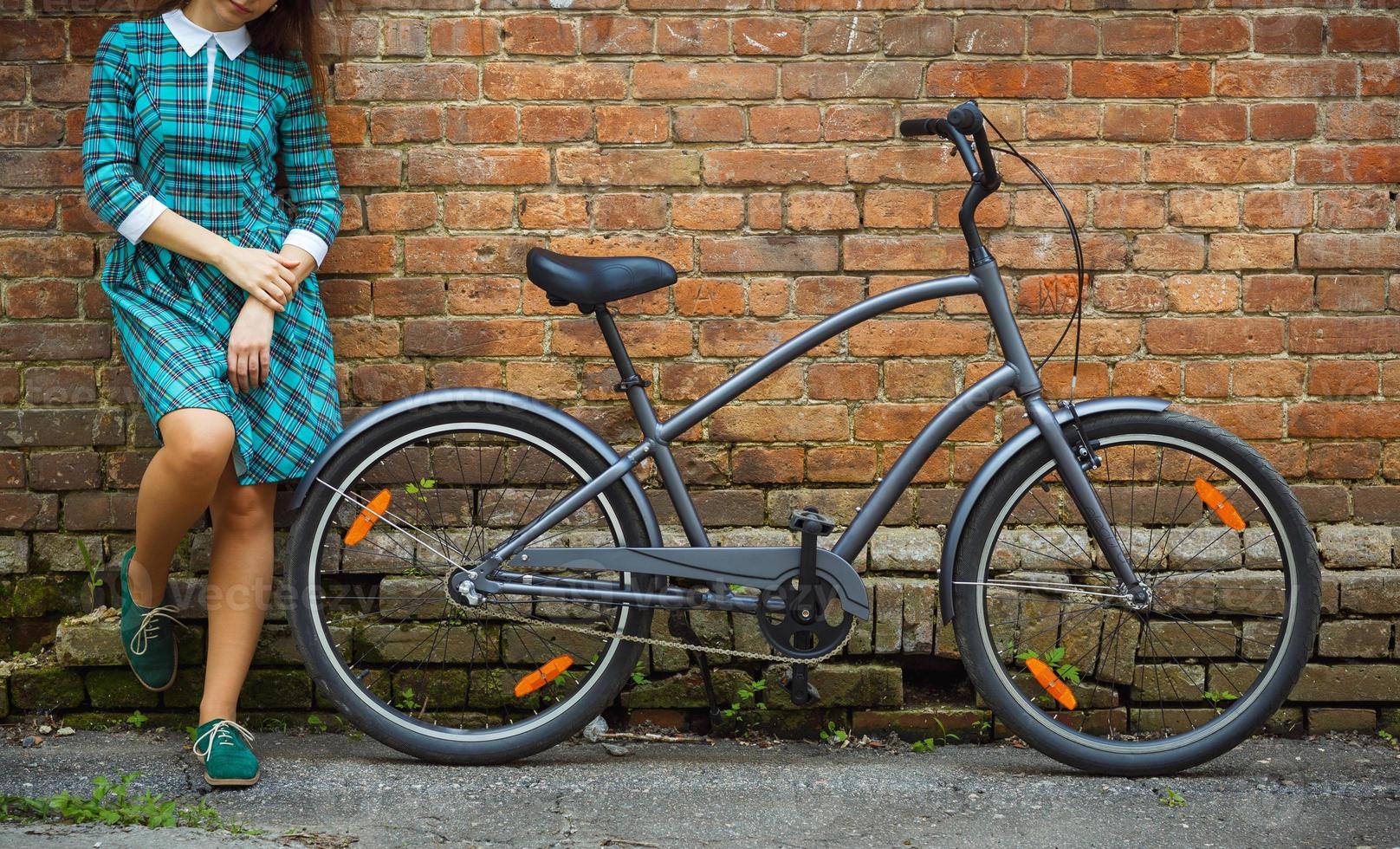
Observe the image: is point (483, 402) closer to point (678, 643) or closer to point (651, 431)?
point (651, 431)

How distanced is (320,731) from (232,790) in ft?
1.35

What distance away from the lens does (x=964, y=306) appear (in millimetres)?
2986

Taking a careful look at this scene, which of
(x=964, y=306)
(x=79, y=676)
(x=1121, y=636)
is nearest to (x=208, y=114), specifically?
(x=79, y=676)

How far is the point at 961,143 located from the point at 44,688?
271 centimetres

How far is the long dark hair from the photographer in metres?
2.72

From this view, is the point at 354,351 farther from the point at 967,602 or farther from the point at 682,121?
the point at 967,602

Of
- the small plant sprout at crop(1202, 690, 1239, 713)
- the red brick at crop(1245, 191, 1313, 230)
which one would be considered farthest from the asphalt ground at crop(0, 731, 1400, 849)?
the red brick at crop(1245, 191, 1313, 230)

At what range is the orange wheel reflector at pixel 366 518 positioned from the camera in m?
2.82

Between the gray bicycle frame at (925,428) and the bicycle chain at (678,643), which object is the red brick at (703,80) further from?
the bicycle chain at (678,643)

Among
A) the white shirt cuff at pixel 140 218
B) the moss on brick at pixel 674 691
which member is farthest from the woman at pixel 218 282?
the moss on brick at pixel 674 691

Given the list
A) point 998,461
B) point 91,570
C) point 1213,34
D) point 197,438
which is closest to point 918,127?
point 998,461

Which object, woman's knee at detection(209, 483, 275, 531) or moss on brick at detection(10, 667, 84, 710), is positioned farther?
moss on brick at detection(10, 667, 84, 710)

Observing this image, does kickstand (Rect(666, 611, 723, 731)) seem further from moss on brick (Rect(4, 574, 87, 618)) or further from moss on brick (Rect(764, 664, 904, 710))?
moss on brick (Rect(4, 574, 87, 618))

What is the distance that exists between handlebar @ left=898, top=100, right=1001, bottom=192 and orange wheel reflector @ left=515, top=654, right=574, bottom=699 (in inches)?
60.1
